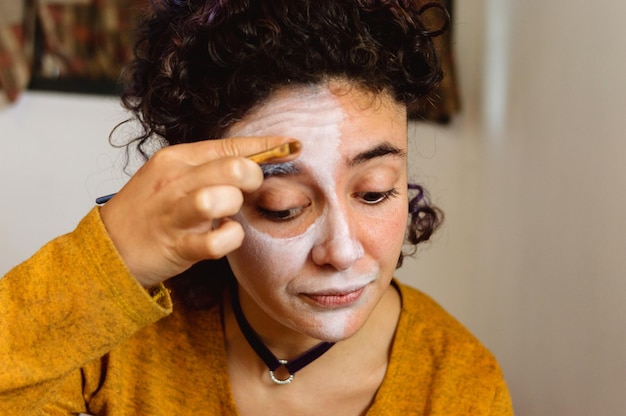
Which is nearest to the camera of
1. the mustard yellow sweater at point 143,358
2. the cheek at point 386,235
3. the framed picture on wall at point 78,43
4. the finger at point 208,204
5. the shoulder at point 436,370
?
the finger at point 208,204

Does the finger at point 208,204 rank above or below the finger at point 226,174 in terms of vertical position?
below

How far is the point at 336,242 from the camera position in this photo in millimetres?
884

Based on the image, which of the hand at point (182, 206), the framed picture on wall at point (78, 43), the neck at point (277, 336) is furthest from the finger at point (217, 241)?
the framed picture on wall at point (78, 43)

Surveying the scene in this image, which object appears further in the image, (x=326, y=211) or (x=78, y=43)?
(x=78, y=43)

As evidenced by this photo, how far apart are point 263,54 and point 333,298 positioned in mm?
320

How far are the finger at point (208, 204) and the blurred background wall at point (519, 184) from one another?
2.19 ft

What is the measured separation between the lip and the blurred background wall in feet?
1.52

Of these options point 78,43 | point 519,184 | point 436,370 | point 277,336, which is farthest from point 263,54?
point 78,43

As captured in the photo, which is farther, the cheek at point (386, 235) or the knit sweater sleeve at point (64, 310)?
the cheek at point (386, 235)

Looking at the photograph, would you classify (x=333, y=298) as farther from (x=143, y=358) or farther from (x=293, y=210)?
(x=143, y=358)

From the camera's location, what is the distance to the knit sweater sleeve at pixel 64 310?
2.59ft

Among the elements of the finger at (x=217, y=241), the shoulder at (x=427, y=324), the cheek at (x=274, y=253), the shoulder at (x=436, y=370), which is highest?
the finger at (x=217, y=241)

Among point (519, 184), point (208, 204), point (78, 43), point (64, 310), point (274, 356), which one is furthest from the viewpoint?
point (78, 43)

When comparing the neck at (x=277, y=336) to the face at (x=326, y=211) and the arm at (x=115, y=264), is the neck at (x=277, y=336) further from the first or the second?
the arm at (x=115, y=264)
